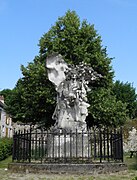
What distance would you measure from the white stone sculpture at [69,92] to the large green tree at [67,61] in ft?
29.5

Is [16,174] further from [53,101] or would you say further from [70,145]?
[53,101]

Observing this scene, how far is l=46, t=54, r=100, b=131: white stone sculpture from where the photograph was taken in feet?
46.6

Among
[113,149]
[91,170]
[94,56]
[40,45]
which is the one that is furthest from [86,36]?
[91,170]

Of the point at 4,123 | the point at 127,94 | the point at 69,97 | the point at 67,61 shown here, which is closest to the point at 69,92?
the point at 69,97

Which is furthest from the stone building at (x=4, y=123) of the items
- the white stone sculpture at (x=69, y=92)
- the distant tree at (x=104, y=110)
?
the white stone sculpture at (x=69, y=92)

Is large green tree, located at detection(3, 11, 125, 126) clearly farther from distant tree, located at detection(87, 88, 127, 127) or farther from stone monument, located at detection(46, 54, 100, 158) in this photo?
stone monument, located at detection(46, 54, 100, 158)

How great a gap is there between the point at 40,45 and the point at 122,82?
24635 mm

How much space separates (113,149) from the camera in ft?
44.0

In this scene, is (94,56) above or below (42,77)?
above

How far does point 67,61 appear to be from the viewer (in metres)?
23.8

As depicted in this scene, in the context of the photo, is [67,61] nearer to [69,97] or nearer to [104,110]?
[104,110]

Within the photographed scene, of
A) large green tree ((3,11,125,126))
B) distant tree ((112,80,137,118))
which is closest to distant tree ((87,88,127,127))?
large green tree ((3,11,125,126))

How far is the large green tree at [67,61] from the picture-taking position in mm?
24606

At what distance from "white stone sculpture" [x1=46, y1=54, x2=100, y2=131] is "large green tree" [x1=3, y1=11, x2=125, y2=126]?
898 centimetres
